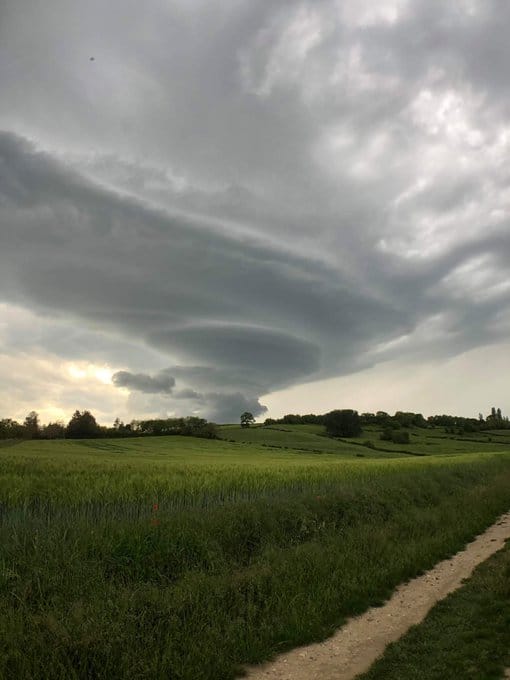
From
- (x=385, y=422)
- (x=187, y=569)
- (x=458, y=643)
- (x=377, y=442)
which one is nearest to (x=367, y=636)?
(x=458, y=643)

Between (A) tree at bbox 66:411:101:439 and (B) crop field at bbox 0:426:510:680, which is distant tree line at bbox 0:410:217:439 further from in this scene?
(B) crop field at bbox 0:426:510:680

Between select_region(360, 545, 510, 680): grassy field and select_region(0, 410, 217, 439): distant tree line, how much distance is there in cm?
9406

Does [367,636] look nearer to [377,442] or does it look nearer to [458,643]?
[458,643]

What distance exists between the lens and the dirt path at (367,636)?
274 inches

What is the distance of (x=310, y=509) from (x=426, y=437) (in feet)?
380

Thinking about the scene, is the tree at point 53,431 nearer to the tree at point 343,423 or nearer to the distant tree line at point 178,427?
the distant tree line at point 178,427

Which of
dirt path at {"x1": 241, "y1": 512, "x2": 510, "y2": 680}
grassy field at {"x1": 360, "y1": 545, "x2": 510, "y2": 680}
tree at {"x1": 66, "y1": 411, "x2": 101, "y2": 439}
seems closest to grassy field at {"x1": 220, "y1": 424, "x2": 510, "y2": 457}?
tree at {"x1": 66, "y1": 411, "x2": 101, "y2": 439}

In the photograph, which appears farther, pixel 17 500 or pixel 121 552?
pixel 17 500

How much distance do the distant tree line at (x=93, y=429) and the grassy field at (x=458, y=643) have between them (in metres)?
94.1

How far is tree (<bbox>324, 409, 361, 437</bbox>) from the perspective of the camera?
12350 centimetres

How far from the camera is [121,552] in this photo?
10.7 meters

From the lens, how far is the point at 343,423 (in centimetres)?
12500

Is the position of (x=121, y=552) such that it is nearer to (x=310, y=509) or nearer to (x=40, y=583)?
(x=40, y=583)

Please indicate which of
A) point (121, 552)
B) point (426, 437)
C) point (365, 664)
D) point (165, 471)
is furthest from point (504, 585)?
point (426, 437)
